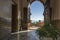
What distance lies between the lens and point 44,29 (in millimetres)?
2379

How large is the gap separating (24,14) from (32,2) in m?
2.76

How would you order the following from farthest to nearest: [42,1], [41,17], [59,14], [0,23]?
1. [42,1]
2. [41,17]
3. [59,14]
4. [0,23]

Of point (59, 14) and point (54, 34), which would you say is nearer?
point (54, 34)

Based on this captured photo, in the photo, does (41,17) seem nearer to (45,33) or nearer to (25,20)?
(25,20)

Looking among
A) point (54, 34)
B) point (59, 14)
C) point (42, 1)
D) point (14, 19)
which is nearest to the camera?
point (54, 34)

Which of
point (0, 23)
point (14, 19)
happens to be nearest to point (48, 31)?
point (0, 23)

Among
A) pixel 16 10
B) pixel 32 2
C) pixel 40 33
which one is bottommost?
pixel 40 33

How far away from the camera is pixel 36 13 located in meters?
12.5

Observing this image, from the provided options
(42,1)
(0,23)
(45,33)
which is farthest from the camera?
(42,1)

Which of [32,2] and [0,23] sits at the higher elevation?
[32,2]

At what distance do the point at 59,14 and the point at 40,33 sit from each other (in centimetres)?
494

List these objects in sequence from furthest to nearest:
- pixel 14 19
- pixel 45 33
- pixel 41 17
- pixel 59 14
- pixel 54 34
Result: pixel 41 17
pixel 14 19
pixel 59 14
pixel 45 33
pixel 54 34

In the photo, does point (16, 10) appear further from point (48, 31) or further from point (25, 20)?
point (48, 31)

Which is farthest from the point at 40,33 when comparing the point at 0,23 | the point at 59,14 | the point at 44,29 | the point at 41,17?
the point at 41,17
